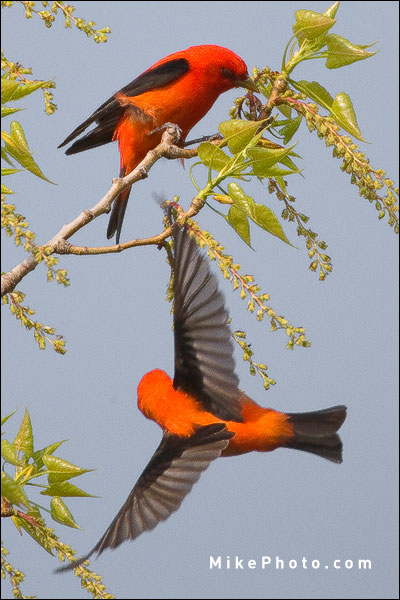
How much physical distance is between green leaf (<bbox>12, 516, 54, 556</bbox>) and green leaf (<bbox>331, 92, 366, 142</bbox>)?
581 millimetres

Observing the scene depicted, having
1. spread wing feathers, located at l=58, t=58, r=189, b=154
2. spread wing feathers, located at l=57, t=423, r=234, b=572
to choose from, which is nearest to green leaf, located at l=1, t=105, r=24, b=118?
spread wing feathers, located at l=57, t=423, r=234, b=572

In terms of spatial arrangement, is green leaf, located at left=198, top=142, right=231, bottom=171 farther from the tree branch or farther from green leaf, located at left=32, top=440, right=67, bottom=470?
green leaf, located at left=32, top=440, right=67, bottom=470

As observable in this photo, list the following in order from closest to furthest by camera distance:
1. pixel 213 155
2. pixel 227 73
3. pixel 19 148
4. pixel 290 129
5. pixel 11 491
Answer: pixel 11 491 < pixel 19 148 < pixel 213 155 < pixel 290 129 < pixel 227 73

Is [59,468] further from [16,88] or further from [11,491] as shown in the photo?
[16,88]

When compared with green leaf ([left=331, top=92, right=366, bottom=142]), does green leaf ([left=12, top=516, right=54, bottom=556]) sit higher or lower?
lower

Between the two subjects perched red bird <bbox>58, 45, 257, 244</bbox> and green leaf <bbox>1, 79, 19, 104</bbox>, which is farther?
perched red bird <bbox>58, 45, 257, 244</bbox>

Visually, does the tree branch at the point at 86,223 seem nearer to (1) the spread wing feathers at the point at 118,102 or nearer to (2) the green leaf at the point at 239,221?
(2) the green leaf at the point at 239,221

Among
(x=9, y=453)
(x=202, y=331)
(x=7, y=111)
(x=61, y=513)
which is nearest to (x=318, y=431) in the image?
(x=202, y=331)

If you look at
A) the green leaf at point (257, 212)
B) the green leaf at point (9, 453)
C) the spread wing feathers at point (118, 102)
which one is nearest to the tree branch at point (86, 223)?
the green leaf at point (257, 212)

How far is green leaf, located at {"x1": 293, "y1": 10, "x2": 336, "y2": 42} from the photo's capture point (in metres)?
0.95

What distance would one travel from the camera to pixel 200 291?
0.96 metres

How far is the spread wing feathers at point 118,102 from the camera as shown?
1.55 meters

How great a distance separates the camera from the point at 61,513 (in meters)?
0.90

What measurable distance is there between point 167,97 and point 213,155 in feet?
2.29
